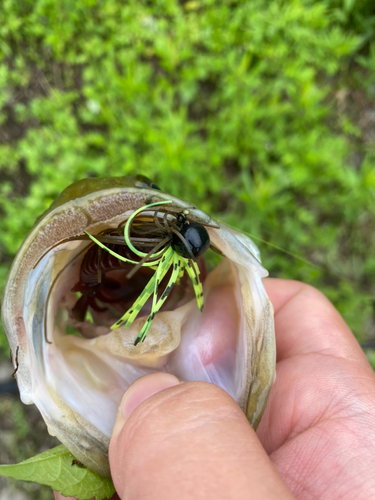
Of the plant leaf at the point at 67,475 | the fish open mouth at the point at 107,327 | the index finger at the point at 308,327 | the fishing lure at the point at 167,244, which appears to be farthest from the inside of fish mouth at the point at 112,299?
the index finger at the point at 308,327

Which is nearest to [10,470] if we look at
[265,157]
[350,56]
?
[265,157]

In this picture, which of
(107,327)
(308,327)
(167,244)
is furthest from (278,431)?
(167,244)

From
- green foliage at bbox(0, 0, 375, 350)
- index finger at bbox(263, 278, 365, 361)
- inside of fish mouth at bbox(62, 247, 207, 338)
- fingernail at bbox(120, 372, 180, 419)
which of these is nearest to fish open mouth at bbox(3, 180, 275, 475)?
inside of fish mouth at bbox(62, 247, 207, 338)

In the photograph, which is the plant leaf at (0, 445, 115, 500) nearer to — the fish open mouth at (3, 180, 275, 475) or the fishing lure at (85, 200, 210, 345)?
the fish open mouth at (3, 180, 275, 475)

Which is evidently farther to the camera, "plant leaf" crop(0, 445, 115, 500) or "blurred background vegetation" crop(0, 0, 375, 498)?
"blurred background vegetation" crop(0, 0, 375, 498)

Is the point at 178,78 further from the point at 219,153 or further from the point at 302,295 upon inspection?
the point at 302,295

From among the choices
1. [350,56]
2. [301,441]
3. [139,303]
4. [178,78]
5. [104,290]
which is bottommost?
[301,441]

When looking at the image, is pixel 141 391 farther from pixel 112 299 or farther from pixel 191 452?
pixel 112 299
